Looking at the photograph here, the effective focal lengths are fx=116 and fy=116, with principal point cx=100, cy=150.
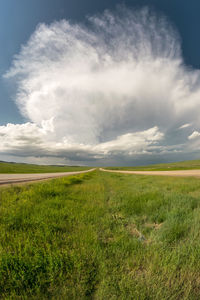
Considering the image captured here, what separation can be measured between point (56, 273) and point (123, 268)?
1080 mm

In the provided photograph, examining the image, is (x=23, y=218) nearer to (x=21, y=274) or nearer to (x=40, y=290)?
(x=21, y=274)

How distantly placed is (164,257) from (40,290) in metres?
2.01

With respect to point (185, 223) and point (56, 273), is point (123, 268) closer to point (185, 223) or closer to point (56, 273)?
point (56, 273)

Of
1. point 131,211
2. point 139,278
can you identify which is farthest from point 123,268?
point 131,211

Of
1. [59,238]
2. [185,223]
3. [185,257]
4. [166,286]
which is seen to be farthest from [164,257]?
[59,238]

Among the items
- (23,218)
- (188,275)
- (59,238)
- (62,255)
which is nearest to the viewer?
(188,275)

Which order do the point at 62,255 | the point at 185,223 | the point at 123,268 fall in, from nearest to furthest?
the point at 123,268 → the point at 62,255 → the point at 185,223

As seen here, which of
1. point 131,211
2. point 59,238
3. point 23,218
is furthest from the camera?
point 131,211

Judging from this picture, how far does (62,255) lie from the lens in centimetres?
209

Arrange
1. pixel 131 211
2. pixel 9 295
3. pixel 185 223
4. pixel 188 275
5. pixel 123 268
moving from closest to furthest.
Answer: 1. pixel 9 295
2. pixel 188 275
3. pixel 123 268
4. pixel 185 223
5. pixel 131 211

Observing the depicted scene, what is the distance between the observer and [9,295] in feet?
5.16

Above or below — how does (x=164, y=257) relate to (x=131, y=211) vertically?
above

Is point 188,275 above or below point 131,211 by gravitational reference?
above

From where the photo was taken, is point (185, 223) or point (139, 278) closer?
point (139, 278)
